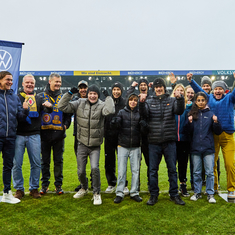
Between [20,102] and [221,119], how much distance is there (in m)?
3.56

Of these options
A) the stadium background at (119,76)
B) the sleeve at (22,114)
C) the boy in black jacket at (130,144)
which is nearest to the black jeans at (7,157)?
the sleeve at (22,114)

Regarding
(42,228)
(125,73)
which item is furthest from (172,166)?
(125,73)

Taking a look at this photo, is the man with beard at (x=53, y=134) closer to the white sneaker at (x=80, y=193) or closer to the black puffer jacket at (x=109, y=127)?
the white sneaker at (x=80, y=193)

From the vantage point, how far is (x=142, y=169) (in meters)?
6.08

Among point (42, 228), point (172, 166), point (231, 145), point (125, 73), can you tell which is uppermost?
point (125, 73)

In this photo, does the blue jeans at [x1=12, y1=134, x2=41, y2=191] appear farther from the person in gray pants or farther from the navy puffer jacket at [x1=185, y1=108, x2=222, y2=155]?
the navy puffer jacket at [x1=185, y1=108, x2=222, y2=155]

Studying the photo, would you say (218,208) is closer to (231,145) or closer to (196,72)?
(231,145)

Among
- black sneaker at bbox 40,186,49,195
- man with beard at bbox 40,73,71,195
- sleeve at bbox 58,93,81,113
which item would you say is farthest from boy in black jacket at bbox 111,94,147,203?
black sneaker at bbox 40,186,49,195

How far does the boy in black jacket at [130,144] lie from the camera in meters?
3.63

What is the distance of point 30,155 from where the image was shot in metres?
3.74

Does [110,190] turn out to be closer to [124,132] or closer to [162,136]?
[124,132]

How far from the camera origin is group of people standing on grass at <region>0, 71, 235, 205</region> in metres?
3.49
